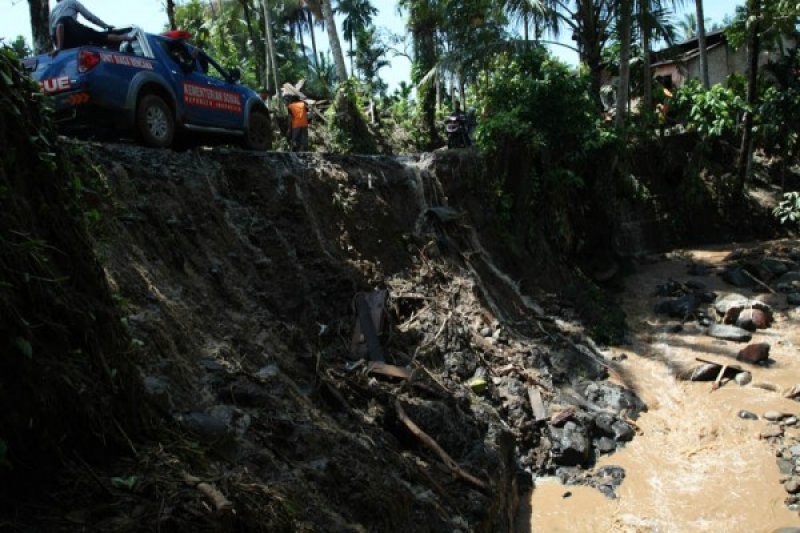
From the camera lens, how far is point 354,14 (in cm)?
3991

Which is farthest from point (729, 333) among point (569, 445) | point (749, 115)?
point (749, 115)

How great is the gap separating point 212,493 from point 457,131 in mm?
14522

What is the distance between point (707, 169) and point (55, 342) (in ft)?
64.3

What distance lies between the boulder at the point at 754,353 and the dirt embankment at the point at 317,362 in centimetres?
272

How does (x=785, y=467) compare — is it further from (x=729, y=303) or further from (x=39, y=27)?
(x=39, y=27)

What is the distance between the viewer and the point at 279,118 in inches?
766

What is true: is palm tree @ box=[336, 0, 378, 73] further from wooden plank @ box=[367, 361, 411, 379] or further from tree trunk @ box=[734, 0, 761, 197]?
wooden plank @ box=[367, 361, 411, 379]

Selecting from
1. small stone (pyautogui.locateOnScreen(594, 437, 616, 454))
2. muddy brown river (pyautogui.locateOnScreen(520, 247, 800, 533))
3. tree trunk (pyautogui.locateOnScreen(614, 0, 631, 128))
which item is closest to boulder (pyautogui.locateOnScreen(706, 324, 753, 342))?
muddy brown river (pyautogui.locateOnScreen(520, 247, 800, 533))

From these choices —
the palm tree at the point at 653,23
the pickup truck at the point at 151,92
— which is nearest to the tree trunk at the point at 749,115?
the palm tree at the point at 653,23

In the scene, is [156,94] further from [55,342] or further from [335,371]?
[55,342]

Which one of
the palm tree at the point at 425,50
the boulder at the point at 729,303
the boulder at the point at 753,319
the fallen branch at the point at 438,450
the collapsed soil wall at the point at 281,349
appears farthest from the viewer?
the palm tree at the point at 425,50

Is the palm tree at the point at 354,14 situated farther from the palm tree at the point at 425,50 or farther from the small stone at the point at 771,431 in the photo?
the small stone at the point at 771,431

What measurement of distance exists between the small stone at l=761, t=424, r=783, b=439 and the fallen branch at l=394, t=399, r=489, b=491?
5.32 m

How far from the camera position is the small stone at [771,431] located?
8891 millimetres
